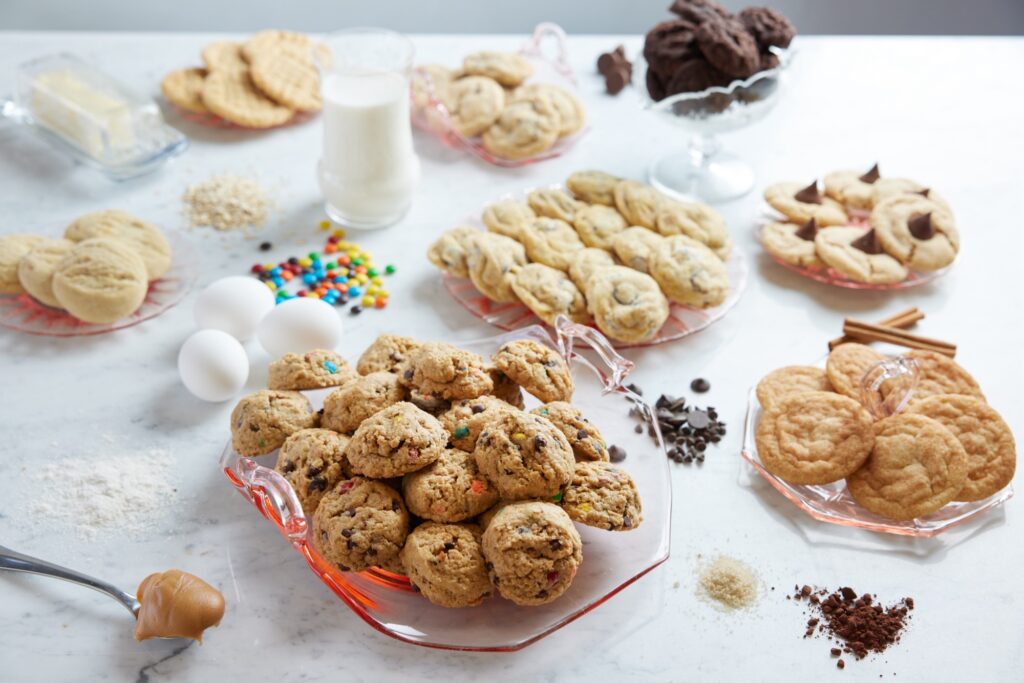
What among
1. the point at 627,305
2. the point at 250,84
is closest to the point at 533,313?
the point at 627,305

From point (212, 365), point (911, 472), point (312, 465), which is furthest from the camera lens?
point (212, 365)

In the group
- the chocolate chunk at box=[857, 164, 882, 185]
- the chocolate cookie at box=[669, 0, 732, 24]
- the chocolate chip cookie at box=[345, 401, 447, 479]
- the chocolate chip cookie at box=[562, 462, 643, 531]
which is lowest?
the chocolate chunk at box=[857, 164, 882, 185]

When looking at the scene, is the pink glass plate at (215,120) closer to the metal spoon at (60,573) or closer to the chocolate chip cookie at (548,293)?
the chocolate chip cookie at (548,293)

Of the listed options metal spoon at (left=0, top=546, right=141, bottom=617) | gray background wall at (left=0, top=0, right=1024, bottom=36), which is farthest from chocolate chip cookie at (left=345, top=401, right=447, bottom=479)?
gray background wall at (left=0, top=0, right=1024, bottom=36)

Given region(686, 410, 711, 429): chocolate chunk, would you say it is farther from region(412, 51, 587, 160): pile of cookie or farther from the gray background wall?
the gray background wall

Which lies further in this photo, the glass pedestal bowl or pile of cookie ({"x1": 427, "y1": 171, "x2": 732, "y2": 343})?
the glass pedestal bowl

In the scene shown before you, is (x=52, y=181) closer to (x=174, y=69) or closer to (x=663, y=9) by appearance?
(x=174, y=69)

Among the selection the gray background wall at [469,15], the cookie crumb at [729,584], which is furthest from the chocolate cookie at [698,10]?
the gray background wall at [469,15]

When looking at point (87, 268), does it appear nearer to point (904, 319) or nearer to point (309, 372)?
point (309, 372)
